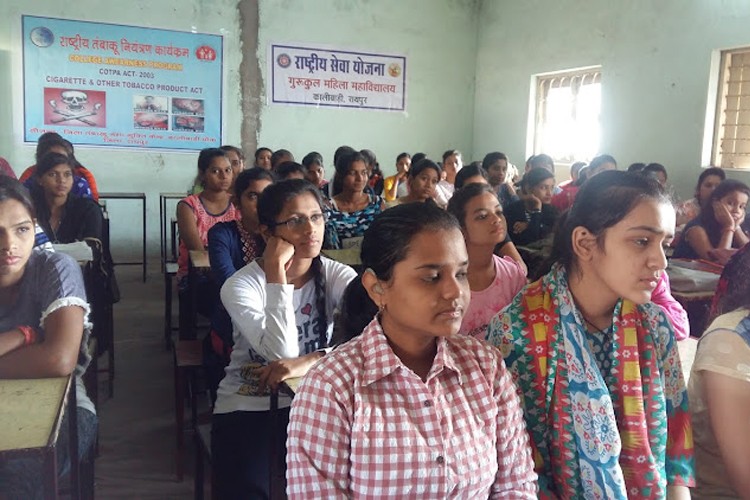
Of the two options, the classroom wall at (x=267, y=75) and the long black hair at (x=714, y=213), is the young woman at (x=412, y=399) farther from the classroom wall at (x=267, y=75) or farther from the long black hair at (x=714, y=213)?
the classroom wall at (x=267, y=75)

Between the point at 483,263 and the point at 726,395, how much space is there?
0.97m

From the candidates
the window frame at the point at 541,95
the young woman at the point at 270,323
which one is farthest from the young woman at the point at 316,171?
the young woman at the point at 270,323

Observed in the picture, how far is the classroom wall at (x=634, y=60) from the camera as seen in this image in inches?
211

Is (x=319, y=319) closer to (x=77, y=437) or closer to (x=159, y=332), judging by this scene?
(x=77, y=437)

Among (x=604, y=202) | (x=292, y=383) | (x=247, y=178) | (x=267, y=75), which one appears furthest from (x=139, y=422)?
(x=267, y=75)

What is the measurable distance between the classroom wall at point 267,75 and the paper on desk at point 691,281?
221 inches

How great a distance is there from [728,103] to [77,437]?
540 cm

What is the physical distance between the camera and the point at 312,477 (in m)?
1.07

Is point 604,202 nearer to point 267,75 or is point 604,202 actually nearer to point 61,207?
point 61,207

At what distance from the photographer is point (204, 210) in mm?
3791

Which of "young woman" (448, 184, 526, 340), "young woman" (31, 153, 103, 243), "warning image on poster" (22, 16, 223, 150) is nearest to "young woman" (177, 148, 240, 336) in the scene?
"young woman" (31, 153, 103, 243)

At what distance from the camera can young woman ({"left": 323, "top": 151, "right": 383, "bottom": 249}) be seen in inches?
152

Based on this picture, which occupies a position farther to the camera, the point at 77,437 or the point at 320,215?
the point at 320,215

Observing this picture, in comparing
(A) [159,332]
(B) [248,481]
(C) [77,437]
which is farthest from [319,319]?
(A) [159,332]
